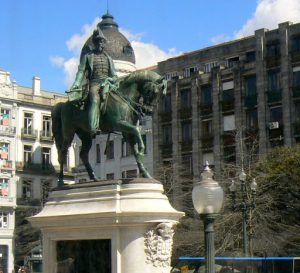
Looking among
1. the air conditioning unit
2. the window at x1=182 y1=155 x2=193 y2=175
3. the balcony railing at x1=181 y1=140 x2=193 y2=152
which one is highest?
the air conditioning unit

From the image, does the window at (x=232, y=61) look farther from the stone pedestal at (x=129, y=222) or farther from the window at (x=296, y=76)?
the stone pedestal at (x=129, y=222)

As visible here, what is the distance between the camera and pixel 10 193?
66.8 m

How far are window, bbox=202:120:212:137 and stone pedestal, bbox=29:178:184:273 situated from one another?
43.3 metres

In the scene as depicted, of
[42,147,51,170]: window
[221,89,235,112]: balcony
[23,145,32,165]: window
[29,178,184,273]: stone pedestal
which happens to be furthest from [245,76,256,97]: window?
[29,178,184,273]: stone pedestal

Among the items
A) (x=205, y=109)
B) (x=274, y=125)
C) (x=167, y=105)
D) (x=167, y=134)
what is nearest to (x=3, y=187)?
(x=167, y=134)

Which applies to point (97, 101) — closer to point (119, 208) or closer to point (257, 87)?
point (119, 208)

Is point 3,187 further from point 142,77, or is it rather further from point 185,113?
point 142,77

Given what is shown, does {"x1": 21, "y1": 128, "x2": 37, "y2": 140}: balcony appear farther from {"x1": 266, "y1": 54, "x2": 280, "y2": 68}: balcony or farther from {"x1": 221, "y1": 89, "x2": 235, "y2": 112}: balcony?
{"x1": 266, "y1": 54, "x2": 280, "y2": 68}: balcony

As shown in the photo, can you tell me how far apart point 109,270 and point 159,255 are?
110 cm

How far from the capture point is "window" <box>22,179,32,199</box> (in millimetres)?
69438

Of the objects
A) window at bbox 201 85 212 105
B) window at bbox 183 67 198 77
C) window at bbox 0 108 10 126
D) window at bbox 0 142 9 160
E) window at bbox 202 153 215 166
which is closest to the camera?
window at bbox 202 153 215 166

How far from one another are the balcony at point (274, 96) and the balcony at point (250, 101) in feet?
4.66

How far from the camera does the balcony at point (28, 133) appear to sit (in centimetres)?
6975

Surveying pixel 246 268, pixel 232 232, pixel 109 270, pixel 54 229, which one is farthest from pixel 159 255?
pixel 232 232
